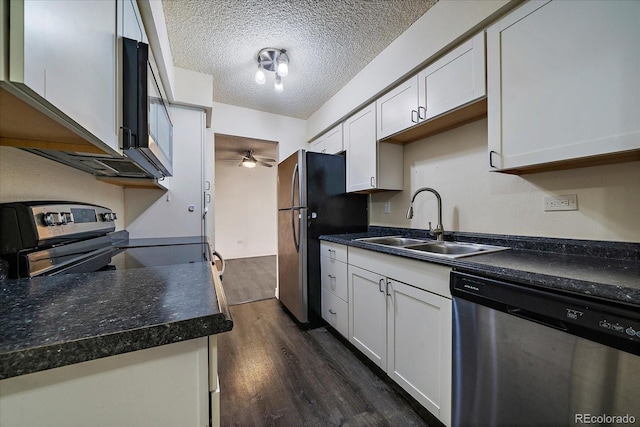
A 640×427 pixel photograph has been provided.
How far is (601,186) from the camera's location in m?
1.22

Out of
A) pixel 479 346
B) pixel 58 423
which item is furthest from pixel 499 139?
pixel 58 423

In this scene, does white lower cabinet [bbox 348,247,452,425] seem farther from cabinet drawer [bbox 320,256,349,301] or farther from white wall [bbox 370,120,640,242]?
white wall [bbox 370,120,640,242]

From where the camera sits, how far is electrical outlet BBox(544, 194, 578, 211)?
1305 mm

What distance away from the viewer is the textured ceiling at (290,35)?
1.70 m

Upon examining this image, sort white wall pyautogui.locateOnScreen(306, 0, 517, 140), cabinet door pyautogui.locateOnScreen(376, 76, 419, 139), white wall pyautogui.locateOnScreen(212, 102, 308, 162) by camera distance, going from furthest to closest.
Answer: white wall pyautogui.locateOnScreen(212, 102, 308, 162) < cabinet door pyautogui.locateOnScreen(376, 76, 419, 139) < white wall pyautogui.locateOnScreen(306, 0, 517, 140)

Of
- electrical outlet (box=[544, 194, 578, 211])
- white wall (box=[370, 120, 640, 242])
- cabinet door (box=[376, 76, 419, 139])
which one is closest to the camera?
white wall (box=[370, 120, 640, 242])

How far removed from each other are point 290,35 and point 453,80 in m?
1.26

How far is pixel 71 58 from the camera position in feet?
1.96

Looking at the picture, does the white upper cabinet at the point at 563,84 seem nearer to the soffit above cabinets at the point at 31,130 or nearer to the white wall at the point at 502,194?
the white wall at the point at 502,194

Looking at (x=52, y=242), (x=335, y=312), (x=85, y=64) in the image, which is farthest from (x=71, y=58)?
(x=335, y=312)

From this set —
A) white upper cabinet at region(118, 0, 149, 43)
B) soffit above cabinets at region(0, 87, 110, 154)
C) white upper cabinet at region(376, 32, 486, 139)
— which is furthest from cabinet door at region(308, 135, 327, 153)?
soffit above cabinets at region(0, 87, 110, 154)

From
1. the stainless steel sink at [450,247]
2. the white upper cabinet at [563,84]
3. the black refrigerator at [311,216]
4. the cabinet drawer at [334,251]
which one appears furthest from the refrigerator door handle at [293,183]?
the white upper cabinet at [563,84]

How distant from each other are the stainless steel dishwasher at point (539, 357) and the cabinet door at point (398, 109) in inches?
48.4

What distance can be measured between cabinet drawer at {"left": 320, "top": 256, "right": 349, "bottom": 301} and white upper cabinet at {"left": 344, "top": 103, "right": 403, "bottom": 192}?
0.74 meters
